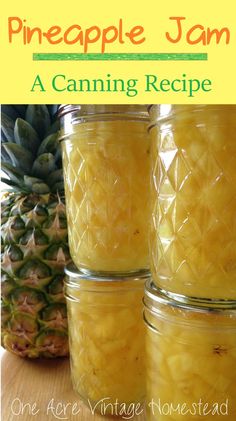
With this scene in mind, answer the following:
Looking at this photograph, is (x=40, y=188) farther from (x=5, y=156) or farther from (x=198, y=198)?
(x=198, y=198)

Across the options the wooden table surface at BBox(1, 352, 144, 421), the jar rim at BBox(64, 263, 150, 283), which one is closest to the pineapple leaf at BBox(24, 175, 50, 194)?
the jar rim at BBox(64, 263, 150, 283)

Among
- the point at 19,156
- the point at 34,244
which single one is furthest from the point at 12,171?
the point at 34,244

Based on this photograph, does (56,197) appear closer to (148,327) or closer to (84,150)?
(84,150)

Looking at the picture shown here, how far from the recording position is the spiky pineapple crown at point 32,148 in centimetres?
67

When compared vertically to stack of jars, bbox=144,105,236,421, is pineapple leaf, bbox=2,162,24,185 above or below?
above

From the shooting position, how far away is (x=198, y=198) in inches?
14.7

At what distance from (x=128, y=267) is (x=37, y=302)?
242mm

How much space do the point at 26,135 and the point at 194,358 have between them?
464 millimetres

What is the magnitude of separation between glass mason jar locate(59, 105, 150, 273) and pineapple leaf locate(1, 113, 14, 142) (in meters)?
0.19

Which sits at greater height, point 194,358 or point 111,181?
point 111,181

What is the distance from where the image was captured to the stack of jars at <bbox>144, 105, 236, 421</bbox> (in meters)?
0.36

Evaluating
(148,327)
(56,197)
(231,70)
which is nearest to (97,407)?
(148,327)

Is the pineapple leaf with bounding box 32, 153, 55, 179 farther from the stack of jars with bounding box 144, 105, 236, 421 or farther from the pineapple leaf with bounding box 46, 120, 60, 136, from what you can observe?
the stack of jars with bounding box 144, 105, 236, 421

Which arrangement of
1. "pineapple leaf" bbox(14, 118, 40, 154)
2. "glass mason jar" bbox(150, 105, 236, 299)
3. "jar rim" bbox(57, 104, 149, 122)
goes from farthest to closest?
"pineapple leaf" bbox(14, 118, 40, 154)
"jar rim" bbox(57, 104, 149, 122)
"glass mason jar" bbox(150, 105, 236, 299)
